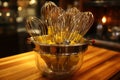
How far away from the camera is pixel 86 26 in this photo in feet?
2.84

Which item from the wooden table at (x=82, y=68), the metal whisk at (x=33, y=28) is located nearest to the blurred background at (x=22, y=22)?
the wooden table at (x=82, y=68)

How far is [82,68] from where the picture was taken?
0.90 m

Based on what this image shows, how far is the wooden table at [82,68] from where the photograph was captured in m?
0.80

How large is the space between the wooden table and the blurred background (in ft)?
3.37

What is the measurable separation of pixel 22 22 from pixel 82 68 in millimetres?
1722

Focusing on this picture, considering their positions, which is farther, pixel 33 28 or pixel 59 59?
pixel 33 28

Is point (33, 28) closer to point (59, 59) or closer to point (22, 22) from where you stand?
point (59, 59)

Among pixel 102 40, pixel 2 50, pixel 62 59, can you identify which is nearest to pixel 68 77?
pixel 62 59

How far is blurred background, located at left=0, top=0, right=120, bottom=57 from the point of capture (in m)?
2.16

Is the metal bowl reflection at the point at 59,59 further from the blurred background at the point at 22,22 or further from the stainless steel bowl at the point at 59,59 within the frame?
the blurred background at the point at 22,22

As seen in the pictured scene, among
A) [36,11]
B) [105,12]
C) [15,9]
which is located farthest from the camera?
[36,11]

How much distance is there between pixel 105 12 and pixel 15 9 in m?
1.28

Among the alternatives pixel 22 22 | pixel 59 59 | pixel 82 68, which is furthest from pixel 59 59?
pixel 22 22

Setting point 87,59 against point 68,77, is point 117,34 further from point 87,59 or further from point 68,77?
point 68,77
